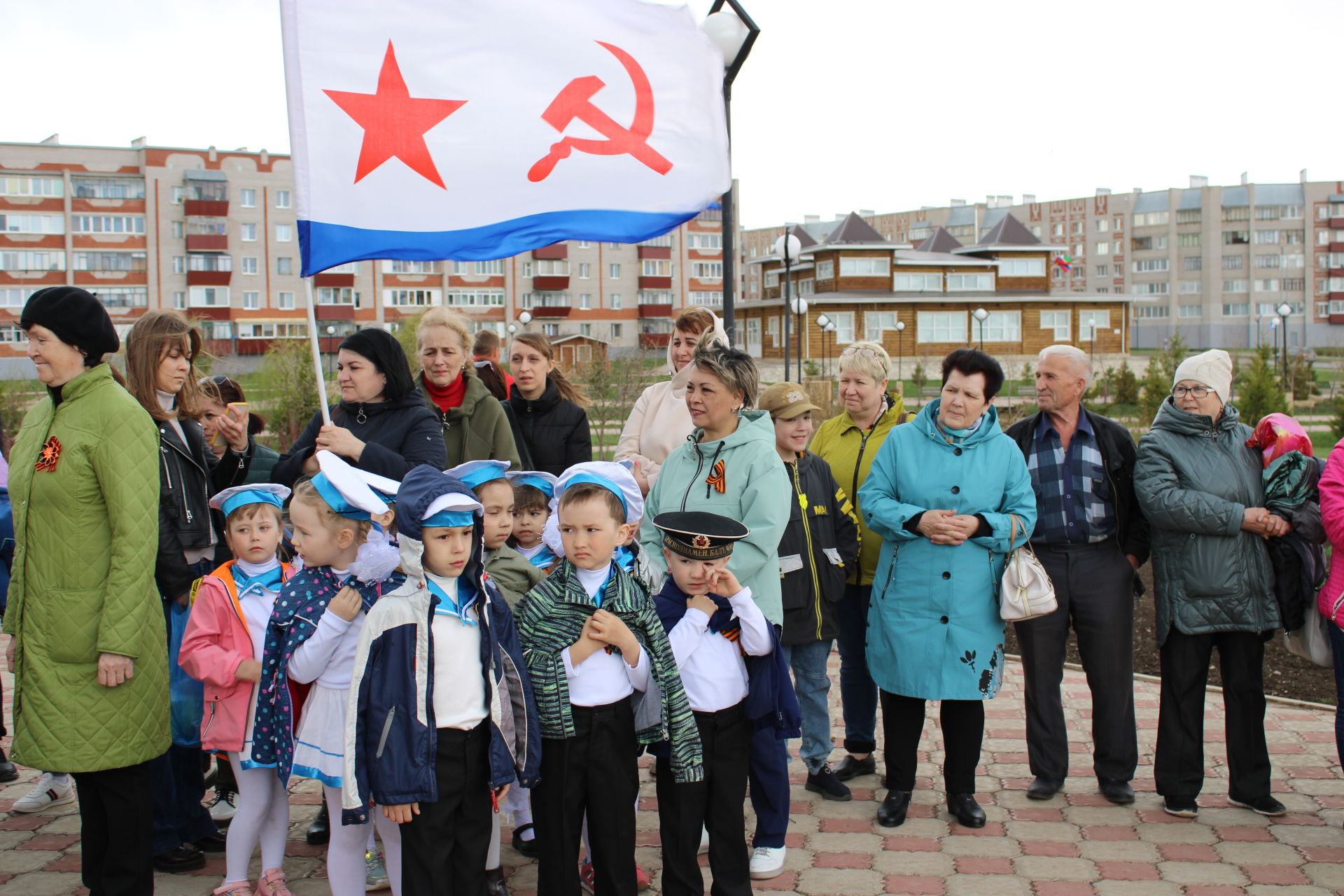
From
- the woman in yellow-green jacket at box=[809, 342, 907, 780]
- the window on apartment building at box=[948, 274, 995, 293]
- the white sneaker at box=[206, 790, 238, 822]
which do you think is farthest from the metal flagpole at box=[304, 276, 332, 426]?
the window on apartment building at box=[948, 274, 995, 293]

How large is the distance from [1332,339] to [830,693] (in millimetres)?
100256

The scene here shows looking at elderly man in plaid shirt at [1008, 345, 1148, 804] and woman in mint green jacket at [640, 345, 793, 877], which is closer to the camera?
woman in mint green jacket at [640, 345, 793, 877]

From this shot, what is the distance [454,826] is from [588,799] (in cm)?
46

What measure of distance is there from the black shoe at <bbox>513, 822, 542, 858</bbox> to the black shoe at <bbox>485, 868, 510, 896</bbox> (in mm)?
383

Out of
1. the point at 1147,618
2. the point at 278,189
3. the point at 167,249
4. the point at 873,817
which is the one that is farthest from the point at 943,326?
the point at 873,817

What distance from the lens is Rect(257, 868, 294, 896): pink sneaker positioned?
3748 millimetres

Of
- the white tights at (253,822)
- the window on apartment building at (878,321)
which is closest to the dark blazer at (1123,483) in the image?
the white tights at (253,822)

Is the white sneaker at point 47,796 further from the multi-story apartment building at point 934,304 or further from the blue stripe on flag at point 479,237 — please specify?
the multi-story apartment building at point 934,304

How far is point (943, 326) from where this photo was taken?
184ft

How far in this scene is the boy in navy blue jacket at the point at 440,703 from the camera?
3088mm

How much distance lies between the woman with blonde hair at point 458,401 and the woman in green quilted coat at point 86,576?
62.1 inches

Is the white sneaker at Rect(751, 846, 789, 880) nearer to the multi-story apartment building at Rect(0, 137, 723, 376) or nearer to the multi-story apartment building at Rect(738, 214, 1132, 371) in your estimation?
the multi-story apartment building at Rect(738, 214, 1132, 371)

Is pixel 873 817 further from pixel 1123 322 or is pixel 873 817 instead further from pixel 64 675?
pixel 1123 322

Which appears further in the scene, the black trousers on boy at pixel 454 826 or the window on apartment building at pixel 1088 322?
the window on apartment building at pixel 1088 322
